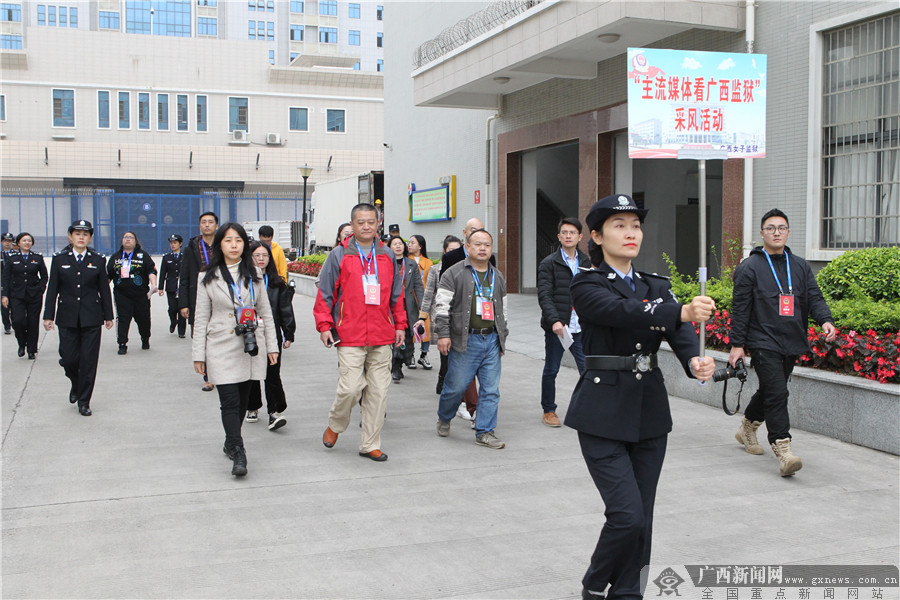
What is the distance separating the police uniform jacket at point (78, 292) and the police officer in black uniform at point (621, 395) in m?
6.29

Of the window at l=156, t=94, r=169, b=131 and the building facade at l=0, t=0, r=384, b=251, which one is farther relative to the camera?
the window at l=156, t=94, r=169, b=131

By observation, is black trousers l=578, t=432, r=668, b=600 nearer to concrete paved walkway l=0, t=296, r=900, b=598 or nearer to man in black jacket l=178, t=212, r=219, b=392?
concrete paved walkway l=0, t=296, r=900, b=598

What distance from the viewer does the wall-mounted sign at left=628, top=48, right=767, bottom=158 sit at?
210 inches

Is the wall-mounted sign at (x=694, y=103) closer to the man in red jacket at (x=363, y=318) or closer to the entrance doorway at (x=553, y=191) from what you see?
the man in red jacket at (x=363, y=318)

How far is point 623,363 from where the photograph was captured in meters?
3.66

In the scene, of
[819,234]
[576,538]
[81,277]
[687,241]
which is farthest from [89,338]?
[687,241]

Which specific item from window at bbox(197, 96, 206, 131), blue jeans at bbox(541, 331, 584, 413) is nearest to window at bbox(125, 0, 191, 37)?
window at bbox(197, 96, 206, 131)

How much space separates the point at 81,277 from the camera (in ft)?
28.3

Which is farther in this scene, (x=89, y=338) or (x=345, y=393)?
(x=89, y=338)

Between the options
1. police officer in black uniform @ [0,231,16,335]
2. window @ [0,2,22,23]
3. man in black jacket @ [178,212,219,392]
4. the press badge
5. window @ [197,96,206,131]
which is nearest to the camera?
the press badge

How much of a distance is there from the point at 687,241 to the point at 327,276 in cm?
1432

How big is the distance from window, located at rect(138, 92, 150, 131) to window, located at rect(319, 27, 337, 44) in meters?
38.4

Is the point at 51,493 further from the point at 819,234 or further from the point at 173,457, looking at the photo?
the point at 819,234

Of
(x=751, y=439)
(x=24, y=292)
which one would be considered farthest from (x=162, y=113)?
(x=751, y=439)
